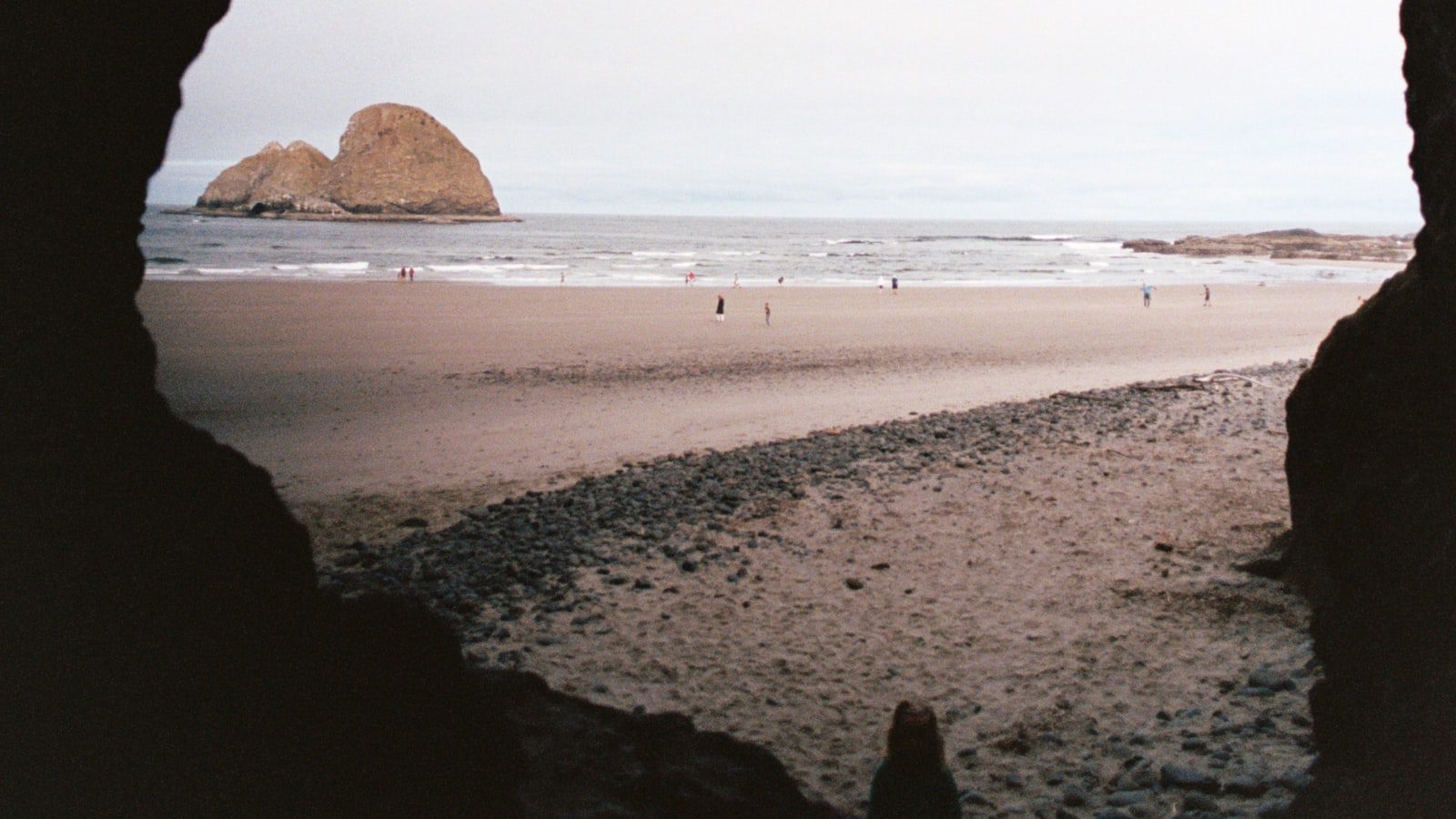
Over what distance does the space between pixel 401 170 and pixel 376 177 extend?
5.30m

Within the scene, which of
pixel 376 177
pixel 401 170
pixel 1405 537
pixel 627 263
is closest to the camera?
pixel 1405 537

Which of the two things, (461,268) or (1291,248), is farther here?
(1291,248)

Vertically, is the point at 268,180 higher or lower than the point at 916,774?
higher

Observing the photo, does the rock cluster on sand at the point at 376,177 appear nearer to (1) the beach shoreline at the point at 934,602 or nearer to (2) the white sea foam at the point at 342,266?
(2) the white sea foam at the point at 342,266

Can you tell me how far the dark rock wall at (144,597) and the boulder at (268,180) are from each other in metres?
168

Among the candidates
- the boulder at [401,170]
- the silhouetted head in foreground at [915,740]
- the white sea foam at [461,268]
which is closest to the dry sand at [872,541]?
the silhouetted head in foreground at [915,740]

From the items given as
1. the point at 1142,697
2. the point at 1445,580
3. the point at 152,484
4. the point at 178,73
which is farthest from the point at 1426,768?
the point at 178,73

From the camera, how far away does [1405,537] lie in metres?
4.31

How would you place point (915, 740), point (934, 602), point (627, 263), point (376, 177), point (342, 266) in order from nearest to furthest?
point (915, 740)
point (934, 602)
point (342, 266)
point (627, 263)
point (376, 177)

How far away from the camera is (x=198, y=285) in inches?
1511

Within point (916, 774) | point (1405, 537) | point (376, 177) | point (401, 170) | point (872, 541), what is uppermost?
point (401, 170)

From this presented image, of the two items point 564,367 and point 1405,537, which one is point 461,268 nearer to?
point 564,367

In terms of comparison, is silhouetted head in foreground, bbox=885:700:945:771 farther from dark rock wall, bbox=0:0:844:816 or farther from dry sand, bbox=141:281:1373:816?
dry sand, bbox=141:281:1373:816

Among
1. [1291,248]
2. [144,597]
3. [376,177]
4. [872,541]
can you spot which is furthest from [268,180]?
[144,597]
